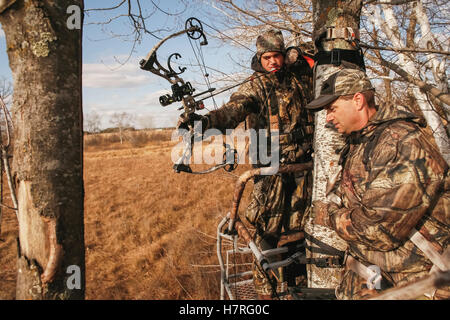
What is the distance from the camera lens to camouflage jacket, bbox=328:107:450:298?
1973 millimetres

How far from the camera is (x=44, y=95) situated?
6.25ft

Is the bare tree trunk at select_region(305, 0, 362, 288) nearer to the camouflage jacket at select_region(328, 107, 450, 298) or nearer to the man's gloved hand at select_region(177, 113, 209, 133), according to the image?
the camouflage jacket at select_region(328, 107, 450, 298)

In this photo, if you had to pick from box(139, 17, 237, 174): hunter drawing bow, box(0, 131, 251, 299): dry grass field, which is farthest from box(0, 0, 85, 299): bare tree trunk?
box(0, 131, 251, 299): dry grass field

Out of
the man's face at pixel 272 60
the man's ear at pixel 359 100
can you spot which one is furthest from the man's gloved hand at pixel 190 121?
the man's ear at pixel 359 100

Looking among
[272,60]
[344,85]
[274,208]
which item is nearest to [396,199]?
[344,85]

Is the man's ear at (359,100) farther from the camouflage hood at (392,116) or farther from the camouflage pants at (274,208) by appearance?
the camouflage pants at (274,208)

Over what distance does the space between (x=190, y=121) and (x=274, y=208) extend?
1.46 meters

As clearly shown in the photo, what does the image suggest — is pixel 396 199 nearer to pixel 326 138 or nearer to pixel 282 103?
pixel 326 138

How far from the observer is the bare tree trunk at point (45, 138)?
1892mm

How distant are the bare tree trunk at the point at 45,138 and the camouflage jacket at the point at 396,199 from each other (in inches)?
74.0

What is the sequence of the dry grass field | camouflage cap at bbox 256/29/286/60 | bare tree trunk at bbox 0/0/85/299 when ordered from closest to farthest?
bare tree trunk at bbox 0/0/85/299
camouflage cap at bbox 256/29/286/60
the dry grass field

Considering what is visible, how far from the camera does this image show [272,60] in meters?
3.85

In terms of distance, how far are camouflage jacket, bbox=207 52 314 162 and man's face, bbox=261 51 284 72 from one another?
67 millimetres
